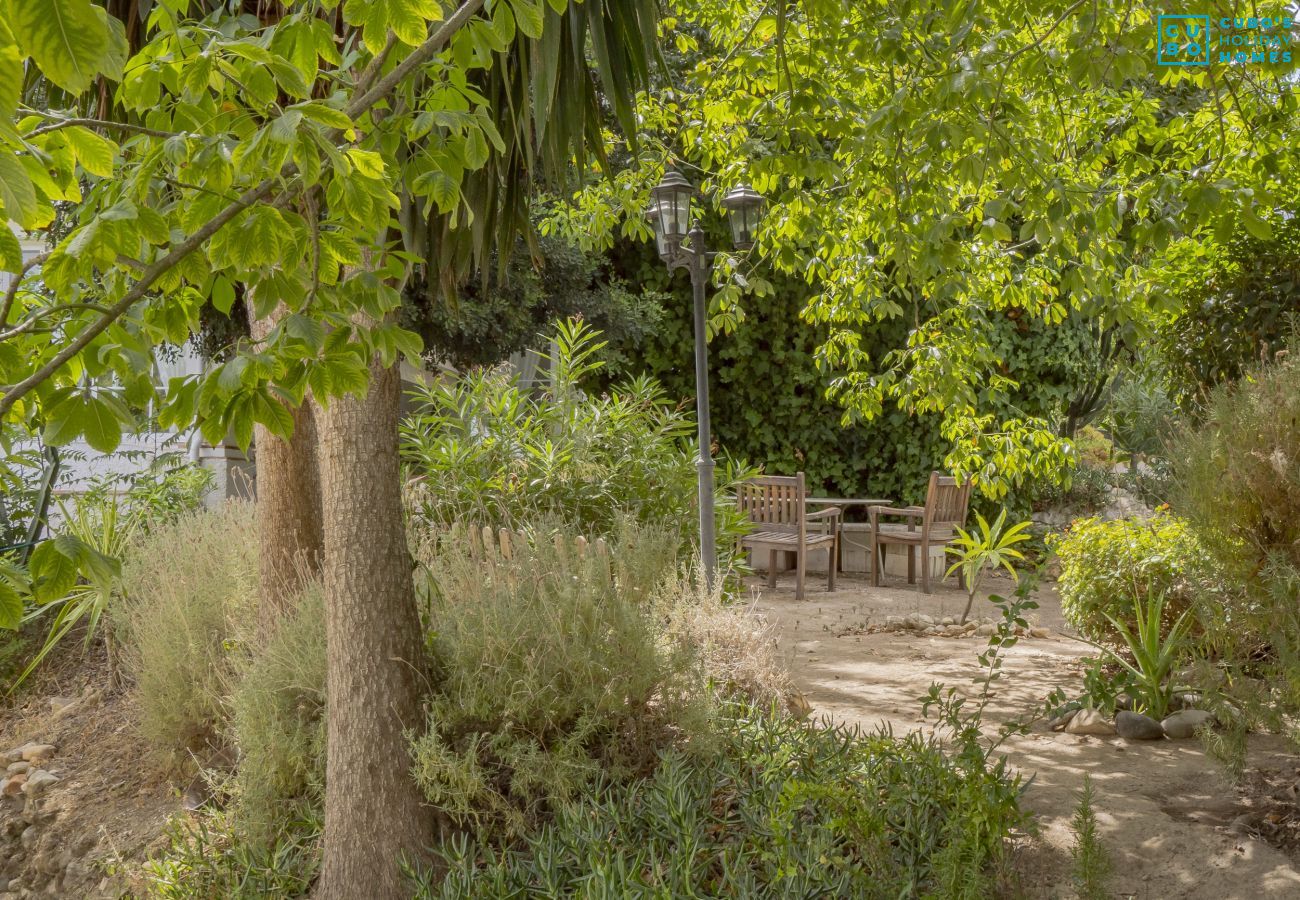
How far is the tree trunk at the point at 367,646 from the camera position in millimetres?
3006

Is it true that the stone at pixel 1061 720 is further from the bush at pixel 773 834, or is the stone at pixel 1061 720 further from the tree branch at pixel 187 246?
the tree branch at pixel 187 246

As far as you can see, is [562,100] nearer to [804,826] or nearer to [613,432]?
[804,826]

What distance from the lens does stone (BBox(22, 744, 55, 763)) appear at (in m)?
4.63

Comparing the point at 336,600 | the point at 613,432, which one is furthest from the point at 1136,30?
the point at 613,432

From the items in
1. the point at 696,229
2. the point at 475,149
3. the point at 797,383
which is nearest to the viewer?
the point at 475,149

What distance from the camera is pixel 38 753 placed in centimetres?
464

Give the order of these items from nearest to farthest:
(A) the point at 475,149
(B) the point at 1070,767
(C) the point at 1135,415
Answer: (A) the point at 475,149 < (B) the point at 1070,767 < (C) the point at 1135,415

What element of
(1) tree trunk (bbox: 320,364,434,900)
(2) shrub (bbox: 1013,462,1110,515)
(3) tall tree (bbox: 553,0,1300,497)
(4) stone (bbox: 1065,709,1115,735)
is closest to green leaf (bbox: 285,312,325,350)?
(1) tree trunk (bbox: 320,364,434,900)

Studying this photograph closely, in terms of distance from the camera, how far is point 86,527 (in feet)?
18.7

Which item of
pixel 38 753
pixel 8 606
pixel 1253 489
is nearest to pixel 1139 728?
pixel 1253 489

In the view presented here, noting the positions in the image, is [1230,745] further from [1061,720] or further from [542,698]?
[542,698]

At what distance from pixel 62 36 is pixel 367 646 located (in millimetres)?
2418

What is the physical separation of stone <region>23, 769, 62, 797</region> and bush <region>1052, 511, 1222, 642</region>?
4.75 metres

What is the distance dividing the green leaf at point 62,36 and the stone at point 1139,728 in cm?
433
